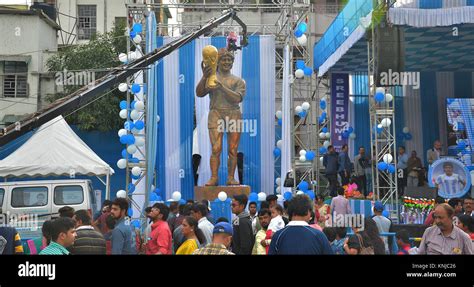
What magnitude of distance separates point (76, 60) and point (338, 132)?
8353 mm

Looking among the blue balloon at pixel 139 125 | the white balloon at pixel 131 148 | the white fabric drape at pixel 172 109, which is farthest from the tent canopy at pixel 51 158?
the white fabric drape at pixel 172 109

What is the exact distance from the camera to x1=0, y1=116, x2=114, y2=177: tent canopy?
47.8 feet

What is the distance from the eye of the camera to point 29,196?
12977 mm

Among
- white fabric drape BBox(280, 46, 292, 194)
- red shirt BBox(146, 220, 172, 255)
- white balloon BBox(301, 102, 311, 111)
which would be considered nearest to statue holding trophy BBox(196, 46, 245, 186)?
white fabric drape BBox(280, 46, 292, 194)

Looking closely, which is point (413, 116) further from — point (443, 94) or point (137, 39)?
point (137, 39)

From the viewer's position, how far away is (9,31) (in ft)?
80.1

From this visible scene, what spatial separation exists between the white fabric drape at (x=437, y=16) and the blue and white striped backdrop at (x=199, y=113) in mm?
4106

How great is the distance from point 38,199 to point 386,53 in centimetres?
715

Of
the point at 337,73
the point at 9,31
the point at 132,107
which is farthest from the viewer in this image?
the point at 9,31

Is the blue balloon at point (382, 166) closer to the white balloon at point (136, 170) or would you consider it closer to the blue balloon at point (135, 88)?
the white balloon at point (136, 170)

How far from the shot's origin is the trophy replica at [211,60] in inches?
600

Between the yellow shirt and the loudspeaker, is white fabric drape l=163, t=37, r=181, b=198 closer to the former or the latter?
the loudspeaker

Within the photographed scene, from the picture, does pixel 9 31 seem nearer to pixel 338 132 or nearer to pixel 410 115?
pixel 338 132
